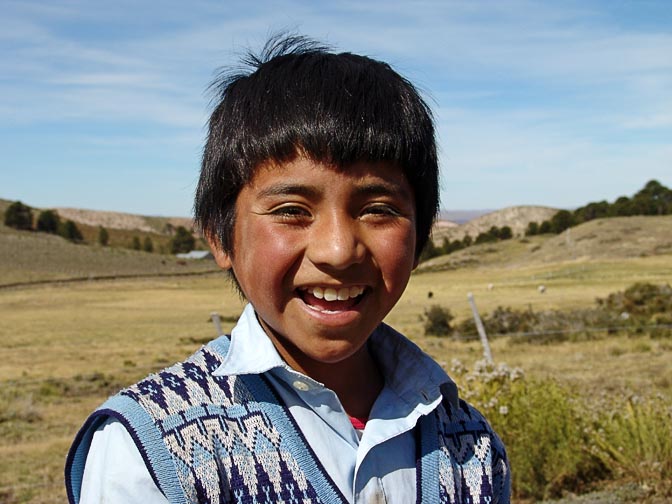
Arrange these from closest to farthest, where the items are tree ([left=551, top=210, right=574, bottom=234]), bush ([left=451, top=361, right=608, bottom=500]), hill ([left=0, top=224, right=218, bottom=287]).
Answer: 1. bush ([left=451, top=361, right=608, bottom=500])
2. hill ([left=0, top=224, right=218, bottom=287])
3. tree ([left=551, top=210, right=574, bottom=234])

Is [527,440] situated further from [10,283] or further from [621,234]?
[10,283]

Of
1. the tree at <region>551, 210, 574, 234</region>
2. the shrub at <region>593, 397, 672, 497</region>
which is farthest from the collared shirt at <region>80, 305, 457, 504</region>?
the tree at <region>551, 210, 574, 234</region>

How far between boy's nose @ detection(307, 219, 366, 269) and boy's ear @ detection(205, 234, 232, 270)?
28cm

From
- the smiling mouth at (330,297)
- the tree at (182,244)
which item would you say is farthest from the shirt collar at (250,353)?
the tree at (182,244)

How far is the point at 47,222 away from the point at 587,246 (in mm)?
66561

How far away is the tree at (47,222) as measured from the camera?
9862cm

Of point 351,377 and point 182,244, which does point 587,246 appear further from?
point 182,244

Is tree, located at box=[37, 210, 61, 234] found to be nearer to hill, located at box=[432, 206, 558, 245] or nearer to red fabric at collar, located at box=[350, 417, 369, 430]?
hill, located at box=[432, 206, 558, 245]

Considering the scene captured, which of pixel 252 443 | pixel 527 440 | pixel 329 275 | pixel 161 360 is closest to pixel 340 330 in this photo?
pixel 329 275

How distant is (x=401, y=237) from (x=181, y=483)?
1.90 feet

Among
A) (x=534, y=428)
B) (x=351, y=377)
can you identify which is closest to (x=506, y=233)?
(x=534, y=428)

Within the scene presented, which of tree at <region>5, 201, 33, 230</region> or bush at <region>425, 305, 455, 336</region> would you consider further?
tree at <region>5, 201, 33, 230</region>

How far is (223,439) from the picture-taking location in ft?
4.62

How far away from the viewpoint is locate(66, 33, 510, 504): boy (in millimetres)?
1377
